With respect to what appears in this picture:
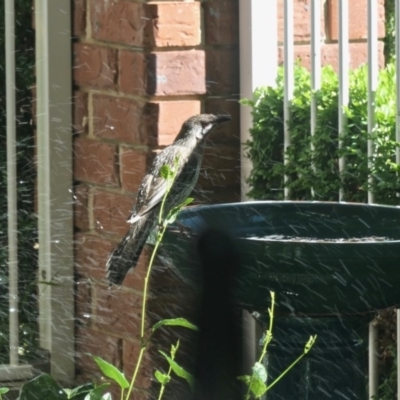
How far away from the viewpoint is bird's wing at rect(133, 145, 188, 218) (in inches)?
148

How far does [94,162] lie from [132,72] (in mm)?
436

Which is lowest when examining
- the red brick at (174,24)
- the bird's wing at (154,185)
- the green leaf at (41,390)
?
the green leaf at (41,390)

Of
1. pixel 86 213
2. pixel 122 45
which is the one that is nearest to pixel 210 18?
pixel 122 45

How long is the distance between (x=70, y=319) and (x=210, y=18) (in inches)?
49.2

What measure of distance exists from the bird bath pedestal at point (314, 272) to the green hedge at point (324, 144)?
0.38 m

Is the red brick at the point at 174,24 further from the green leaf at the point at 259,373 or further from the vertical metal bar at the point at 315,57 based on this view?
the green leaf at the point at 259,373

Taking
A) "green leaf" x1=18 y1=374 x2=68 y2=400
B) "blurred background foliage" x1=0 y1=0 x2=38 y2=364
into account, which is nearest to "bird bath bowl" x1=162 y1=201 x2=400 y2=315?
"green leaf" x1=18 y1=374 x2=68 y2=400

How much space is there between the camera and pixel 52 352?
4.62 meters

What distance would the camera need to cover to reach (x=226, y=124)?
421 cm

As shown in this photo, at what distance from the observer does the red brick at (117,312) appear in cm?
423

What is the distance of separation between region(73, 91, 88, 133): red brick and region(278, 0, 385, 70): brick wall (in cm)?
71

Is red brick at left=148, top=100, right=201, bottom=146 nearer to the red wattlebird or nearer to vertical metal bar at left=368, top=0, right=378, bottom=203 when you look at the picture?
the red wattlebird

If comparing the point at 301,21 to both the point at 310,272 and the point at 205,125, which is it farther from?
the point at 310,272

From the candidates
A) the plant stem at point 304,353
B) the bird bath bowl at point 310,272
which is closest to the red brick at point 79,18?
the bird bath bowl at point 310,272
